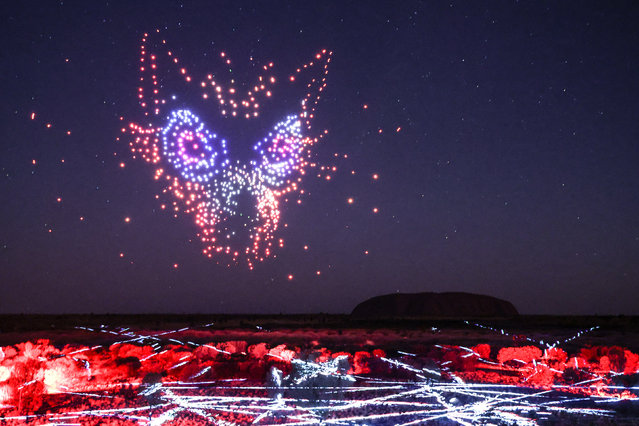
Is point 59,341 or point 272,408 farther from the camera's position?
point 59,341

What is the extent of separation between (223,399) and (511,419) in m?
3.51

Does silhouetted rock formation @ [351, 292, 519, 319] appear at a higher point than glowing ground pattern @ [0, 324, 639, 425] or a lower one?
higher

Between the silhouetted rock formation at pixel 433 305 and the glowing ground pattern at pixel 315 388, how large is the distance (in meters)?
82.0

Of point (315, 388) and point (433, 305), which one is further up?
point (433, 305)

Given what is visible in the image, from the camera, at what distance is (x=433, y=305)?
313 ft

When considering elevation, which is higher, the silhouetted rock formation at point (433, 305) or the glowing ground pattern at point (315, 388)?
the silhouetted rock formation at point (433, 305)

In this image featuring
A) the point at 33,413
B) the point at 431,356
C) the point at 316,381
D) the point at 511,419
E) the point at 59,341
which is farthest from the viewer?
the point at 59,341

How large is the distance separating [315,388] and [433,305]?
90163 millimetres

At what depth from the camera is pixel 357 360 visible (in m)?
10.0

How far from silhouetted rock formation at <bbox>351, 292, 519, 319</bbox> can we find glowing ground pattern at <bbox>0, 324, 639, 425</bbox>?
8203cm

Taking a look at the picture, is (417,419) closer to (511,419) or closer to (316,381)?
(511,419)

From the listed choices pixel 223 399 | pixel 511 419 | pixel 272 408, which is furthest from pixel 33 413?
pixel 511 419

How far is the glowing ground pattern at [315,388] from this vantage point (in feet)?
22.0

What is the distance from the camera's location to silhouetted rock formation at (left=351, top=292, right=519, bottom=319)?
93.8m
